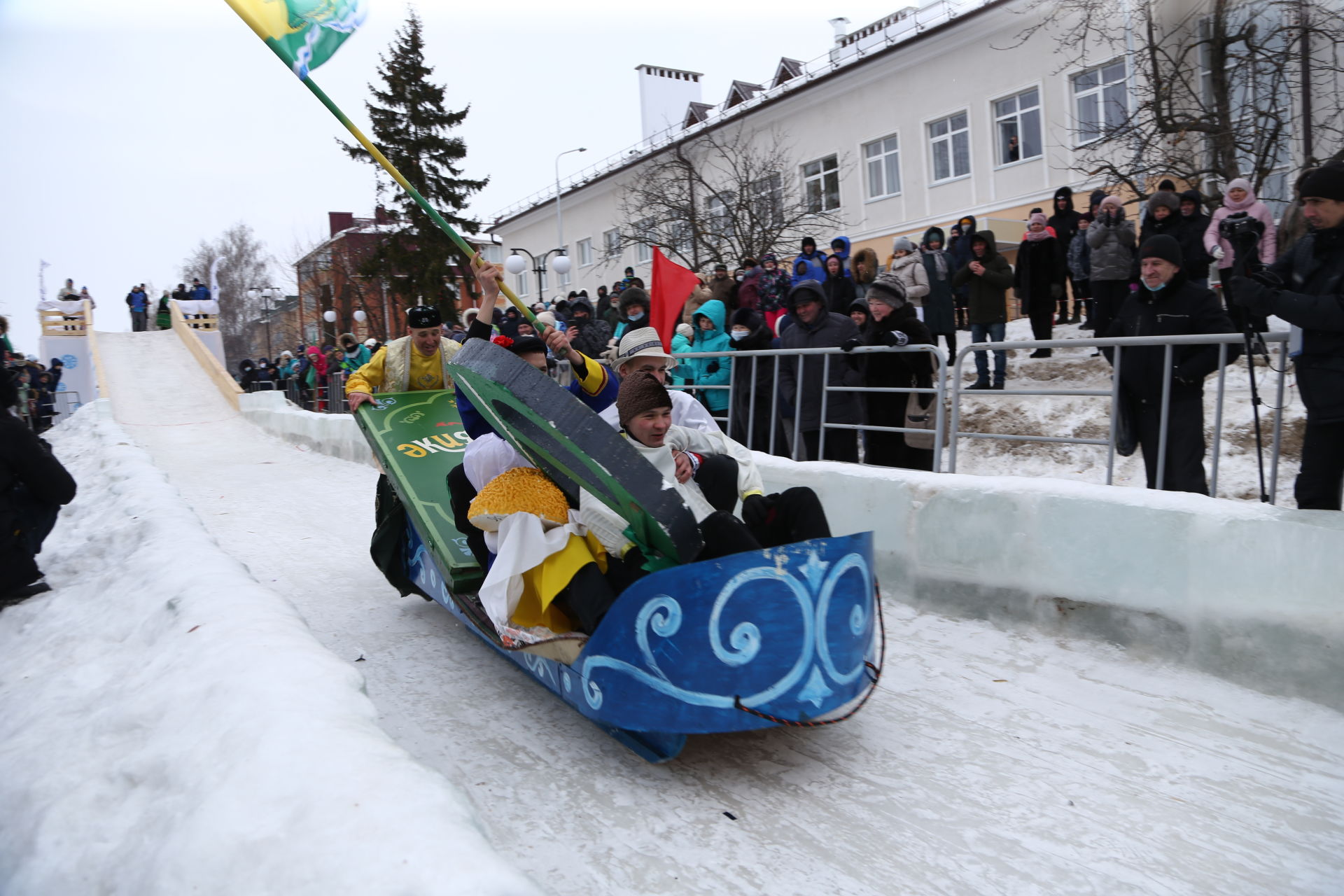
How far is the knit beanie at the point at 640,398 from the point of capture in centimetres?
Answer: 303

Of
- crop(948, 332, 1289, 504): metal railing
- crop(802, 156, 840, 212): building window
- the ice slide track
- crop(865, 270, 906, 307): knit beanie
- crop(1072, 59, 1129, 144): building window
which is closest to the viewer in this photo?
the ice slide track

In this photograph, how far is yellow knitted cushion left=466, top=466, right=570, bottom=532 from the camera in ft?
9.63

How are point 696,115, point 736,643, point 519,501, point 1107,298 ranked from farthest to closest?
A: point 696,115 → point 1107,298 → point 519,501 → point 736,643

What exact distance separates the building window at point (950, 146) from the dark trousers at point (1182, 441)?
46.3 ft

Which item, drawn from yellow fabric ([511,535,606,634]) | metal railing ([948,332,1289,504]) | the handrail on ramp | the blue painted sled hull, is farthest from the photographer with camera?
the handrail on ramp

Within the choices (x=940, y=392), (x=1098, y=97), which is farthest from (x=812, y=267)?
(x=1098, y=97)

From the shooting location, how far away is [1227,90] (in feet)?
27.2

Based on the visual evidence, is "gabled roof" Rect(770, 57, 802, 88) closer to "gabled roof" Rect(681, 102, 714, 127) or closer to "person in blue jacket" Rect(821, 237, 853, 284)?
"gabled roof" Rect(681, 102, 714, 127)

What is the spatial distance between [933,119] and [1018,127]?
173 cm

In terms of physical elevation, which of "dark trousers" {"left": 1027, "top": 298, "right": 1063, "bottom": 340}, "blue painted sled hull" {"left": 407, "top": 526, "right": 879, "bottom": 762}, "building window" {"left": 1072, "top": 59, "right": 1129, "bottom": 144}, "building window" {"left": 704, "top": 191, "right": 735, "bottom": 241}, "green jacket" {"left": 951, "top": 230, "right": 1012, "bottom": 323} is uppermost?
"building window" {"left": 1072, "top": 59, "right": 1129, "bottom": 144}

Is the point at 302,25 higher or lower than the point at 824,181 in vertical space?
lower

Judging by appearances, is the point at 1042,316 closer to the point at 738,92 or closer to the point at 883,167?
the point at 883,167

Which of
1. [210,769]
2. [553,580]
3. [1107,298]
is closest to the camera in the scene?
[210,769]

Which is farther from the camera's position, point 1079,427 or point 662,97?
point 662,97
